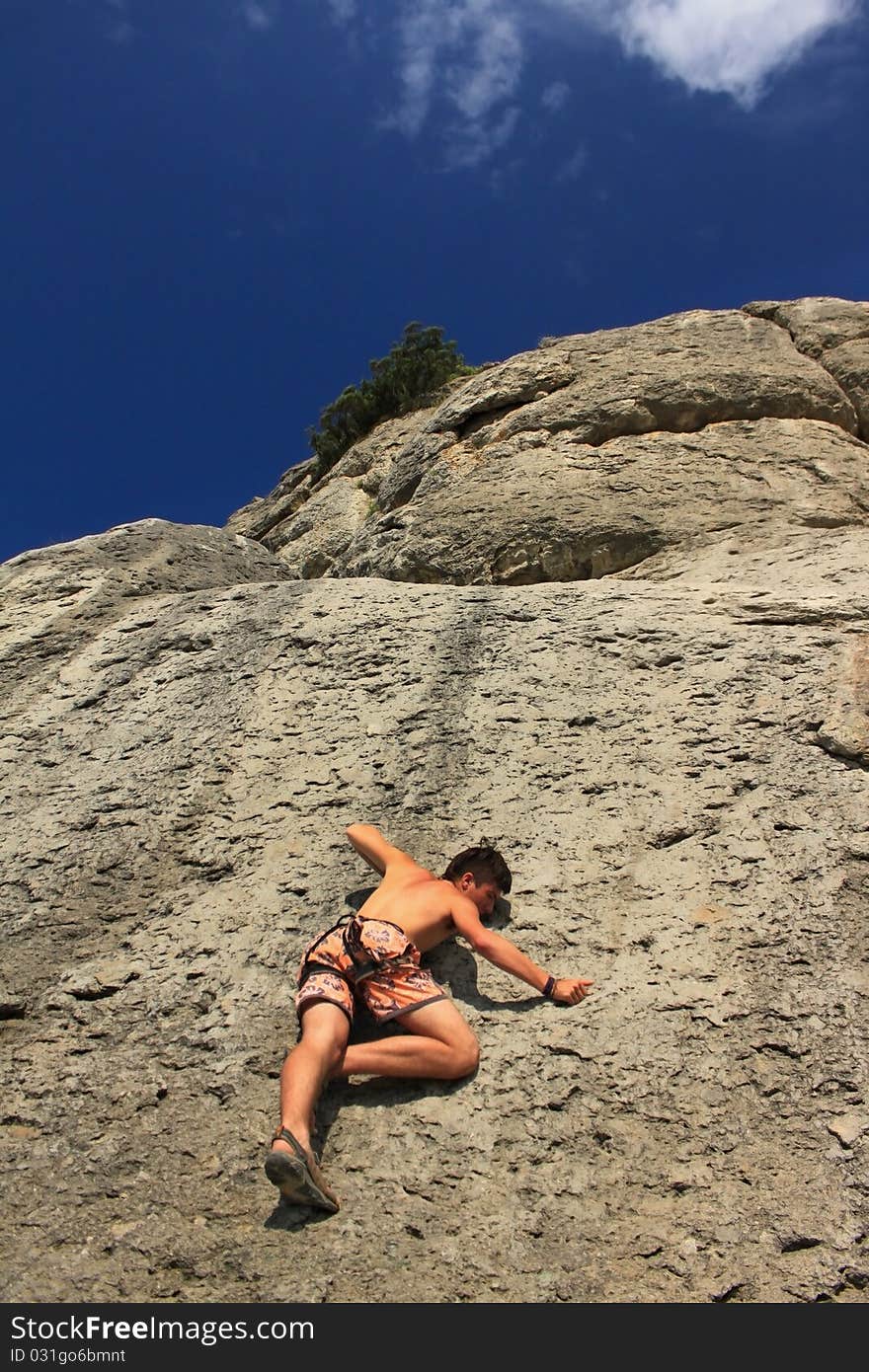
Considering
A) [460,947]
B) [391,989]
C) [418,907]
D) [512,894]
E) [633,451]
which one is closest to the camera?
[391,989]

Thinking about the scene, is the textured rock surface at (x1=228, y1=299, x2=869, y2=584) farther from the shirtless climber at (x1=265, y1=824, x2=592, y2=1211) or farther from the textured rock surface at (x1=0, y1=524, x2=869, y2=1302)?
the shirtless climber at (x1=265, y1=824, x2=592, y2=1211)

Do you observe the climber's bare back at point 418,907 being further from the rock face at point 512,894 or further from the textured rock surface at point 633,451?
the textured rock surface at point 633,451

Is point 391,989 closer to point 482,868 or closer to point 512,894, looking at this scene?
point 482,868

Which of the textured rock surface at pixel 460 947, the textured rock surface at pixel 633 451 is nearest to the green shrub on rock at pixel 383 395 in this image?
the textured rock surface at pixel 633 451

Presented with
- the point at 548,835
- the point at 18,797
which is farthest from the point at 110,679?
the point at 548,835

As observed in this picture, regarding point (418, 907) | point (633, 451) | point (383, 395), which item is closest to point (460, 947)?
point (418, 907)

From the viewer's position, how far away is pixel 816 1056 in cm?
294

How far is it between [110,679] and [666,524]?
154 inches

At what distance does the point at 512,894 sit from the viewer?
3.76 meters

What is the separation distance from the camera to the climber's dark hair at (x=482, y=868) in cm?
362

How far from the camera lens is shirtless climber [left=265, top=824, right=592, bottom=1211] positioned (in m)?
2.83

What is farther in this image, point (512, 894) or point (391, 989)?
point (512, 894)

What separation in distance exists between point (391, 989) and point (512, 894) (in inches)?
27.9
